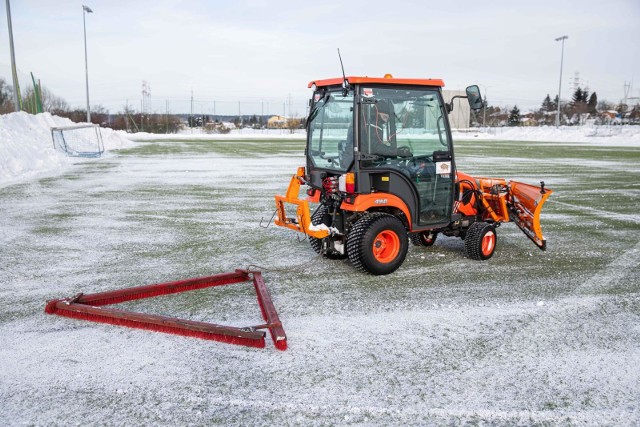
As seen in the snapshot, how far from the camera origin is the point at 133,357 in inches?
159

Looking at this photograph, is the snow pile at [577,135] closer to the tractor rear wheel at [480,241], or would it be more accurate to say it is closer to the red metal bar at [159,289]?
the tractor rear wheel at [480,241]

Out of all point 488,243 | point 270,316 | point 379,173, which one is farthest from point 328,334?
point 488,243

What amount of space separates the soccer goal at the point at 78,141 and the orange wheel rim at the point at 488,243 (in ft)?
66.6

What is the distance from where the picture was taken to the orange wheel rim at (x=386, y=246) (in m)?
6.07

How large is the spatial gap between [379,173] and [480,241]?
1.66m

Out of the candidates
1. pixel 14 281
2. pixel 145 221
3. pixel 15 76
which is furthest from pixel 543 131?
pixel 14 281

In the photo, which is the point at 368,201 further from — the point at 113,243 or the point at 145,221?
the point at 145,221

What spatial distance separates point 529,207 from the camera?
22.9ft

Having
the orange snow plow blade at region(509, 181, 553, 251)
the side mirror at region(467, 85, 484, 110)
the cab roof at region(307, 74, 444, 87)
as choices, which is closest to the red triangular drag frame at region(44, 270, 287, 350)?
the cab roof at region(307, 74, 444, 87)

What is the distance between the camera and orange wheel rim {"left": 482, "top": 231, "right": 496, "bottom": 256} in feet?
22.3

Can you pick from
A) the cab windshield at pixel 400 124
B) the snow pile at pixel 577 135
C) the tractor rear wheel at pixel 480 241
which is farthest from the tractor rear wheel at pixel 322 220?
the snow pile at pixel 577 135

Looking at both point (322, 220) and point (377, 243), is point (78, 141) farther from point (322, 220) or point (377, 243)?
point (377, 243)

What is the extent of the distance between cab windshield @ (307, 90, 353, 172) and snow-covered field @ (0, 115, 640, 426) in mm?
1278

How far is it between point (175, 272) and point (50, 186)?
9.19 metres
